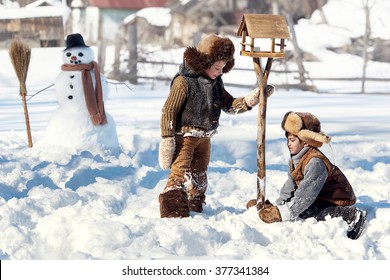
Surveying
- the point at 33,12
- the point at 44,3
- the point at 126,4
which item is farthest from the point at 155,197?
the point at 126,4

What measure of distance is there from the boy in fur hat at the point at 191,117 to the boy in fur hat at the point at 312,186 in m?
0.45

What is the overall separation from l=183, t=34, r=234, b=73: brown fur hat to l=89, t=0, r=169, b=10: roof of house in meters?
15.4

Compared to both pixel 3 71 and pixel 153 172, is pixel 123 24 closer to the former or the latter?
pixel 3 71

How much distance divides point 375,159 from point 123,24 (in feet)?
41.9

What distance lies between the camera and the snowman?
660cm

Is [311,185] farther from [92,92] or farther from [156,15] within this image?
[156,15]

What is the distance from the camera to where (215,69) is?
451cm

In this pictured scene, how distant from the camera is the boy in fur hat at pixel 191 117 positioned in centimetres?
439

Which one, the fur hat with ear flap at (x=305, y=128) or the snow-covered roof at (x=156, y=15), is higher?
the fur hat with ear flap at (x=305, y=128)

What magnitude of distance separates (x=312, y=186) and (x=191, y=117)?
0.92 metres

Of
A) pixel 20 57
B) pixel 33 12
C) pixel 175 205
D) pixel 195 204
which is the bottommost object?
pixel 33 12

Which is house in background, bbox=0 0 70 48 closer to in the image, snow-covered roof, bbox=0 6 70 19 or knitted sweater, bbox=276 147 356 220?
snow-covered roof, bbox=0 6 70 19

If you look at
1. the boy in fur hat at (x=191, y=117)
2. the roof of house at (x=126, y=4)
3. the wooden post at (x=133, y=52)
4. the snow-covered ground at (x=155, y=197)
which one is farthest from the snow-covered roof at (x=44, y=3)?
the boy in fur hat at (x=191, y=117)

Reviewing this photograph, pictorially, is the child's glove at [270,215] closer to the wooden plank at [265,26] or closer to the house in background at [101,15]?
the wooden plank at [265,26]
